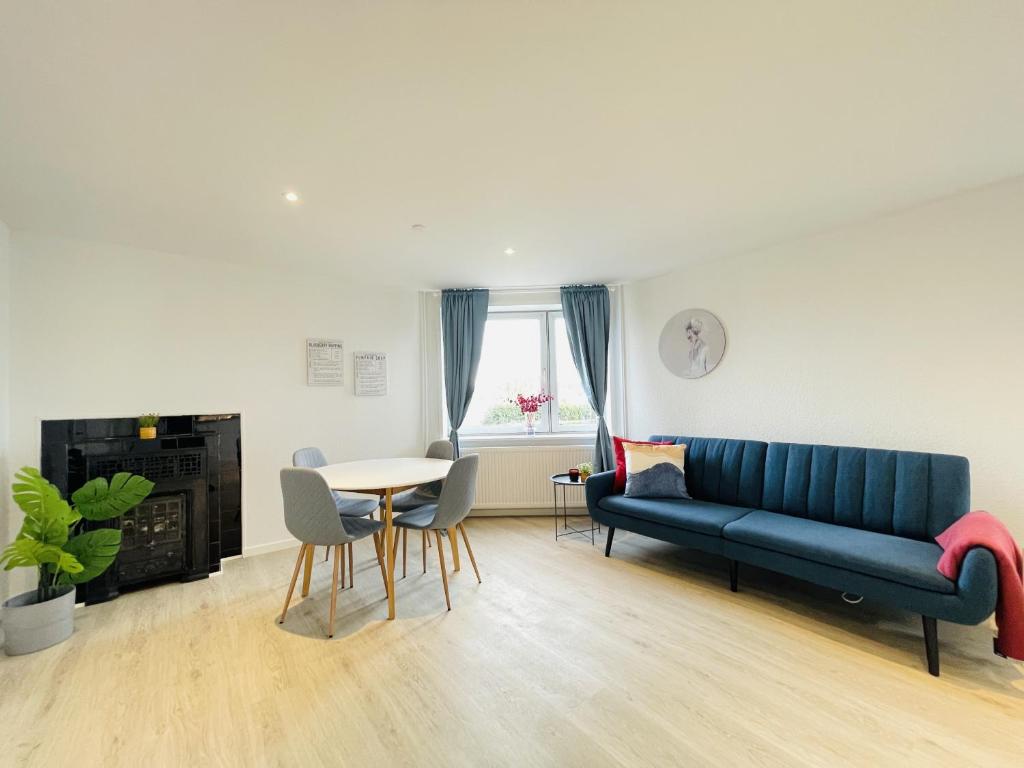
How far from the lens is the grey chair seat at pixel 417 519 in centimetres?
262

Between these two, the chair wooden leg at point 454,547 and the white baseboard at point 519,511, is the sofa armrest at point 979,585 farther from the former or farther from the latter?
the white baseboard at point 519,511

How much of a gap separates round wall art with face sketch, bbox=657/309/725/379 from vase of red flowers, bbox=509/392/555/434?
125 centimetres

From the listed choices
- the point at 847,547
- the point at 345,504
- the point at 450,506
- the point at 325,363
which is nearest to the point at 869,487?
the point at 847,547

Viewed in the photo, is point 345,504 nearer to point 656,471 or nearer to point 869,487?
point 656,471

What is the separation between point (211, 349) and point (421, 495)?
2006 millimetres

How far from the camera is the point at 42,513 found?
224 cm

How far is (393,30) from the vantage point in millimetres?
1340

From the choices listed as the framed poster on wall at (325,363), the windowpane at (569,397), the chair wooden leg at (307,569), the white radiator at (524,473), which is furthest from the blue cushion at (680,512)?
the framed poster on wall at (325,363)

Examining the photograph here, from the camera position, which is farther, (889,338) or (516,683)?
(889,338)

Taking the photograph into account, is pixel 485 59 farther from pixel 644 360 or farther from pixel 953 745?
pixel 644 360

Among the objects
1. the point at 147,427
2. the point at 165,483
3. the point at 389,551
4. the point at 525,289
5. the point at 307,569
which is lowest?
the point at 307,569

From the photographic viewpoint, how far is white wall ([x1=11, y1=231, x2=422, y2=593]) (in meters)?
2.77

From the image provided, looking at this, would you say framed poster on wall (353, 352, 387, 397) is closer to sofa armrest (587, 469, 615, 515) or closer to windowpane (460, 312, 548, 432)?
windowpane (460, 312, 548, 432)

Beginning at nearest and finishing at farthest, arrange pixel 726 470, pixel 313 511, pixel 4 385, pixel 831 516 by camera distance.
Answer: pixel 313 511
pixel 4 385
pixel 831 516
pixel 726 470
